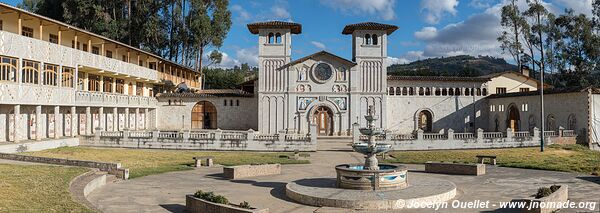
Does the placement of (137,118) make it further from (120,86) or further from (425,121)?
(425,121)

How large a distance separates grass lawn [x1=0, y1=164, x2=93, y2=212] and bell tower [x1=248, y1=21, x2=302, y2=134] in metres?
27.3

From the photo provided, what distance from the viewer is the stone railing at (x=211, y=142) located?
115ft

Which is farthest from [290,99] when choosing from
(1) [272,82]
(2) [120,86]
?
(2) [120,86]

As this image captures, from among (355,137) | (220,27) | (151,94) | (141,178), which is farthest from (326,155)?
(220,27)

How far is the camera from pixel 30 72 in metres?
30.3

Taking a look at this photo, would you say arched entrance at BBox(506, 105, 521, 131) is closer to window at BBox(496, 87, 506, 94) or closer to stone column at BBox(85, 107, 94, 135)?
window at BBox(496, 87, 506, 94)

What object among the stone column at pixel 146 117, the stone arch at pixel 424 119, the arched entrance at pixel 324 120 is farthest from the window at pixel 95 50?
the stone arch at pixel 424 119

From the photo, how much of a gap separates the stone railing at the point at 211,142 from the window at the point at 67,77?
3.96 m

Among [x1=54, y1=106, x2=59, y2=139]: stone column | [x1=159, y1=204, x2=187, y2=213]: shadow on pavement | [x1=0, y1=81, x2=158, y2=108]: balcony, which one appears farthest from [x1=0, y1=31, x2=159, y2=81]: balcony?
[x1=159, y1=204, x2=187, y2=213]: shadow on pavement

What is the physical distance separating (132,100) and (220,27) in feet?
56.9

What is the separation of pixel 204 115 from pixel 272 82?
8.56 metres

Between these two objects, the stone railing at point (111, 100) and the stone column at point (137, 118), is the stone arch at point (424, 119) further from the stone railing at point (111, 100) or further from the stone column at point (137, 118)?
the stone column at point (137, 118)

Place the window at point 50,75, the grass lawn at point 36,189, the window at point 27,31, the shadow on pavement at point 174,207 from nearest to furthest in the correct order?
1. the grass lawn at point 36,189
2. the shadow on pavement at point 174,207
3. the window at point 27,31
4. the window at point 50,75

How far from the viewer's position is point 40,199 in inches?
537
